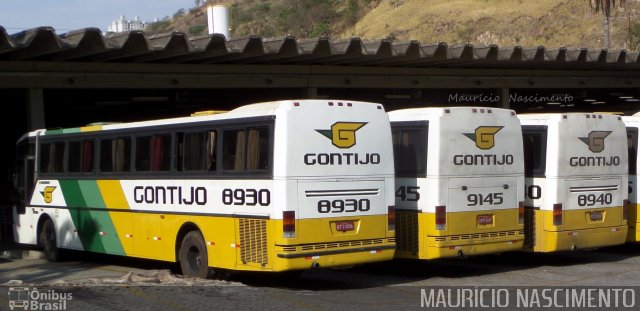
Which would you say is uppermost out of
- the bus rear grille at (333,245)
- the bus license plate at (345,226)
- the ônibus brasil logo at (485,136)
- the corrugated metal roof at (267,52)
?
the corrugated metal roof at (267,52)

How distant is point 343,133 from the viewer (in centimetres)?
1377

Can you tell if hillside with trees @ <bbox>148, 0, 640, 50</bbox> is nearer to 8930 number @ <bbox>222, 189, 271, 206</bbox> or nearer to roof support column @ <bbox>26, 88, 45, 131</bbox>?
roof support column @ <bbox>26, 88, 45, 131</bbox>

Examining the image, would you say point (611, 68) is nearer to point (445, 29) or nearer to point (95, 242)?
point (95, 242)

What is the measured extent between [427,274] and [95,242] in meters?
6.35

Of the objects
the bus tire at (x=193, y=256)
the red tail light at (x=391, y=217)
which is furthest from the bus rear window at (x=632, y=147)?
the bus tire at (x=193, y=256)

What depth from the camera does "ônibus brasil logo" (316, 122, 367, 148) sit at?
537 inches

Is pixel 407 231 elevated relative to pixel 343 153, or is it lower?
lower

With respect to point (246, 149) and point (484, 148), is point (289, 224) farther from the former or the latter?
point (484, 148)

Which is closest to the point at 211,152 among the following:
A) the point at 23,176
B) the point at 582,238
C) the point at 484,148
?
the point at 484,148

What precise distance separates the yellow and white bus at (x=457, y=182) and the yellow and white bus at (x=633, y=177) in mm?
3185

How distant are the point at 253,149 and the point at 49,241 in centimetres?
752

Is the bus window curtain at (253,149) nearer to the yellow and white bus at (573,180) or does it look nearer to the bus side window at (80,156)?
the bus side window at (80,156)

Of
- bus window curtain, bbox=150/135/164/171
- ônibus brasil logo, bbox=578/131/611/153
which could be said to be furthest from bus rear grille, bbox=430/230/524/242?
Answer: bus window curtain, bbox=150/135/164/171

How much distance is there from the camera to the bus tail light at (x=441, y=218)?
14734 millimetres
